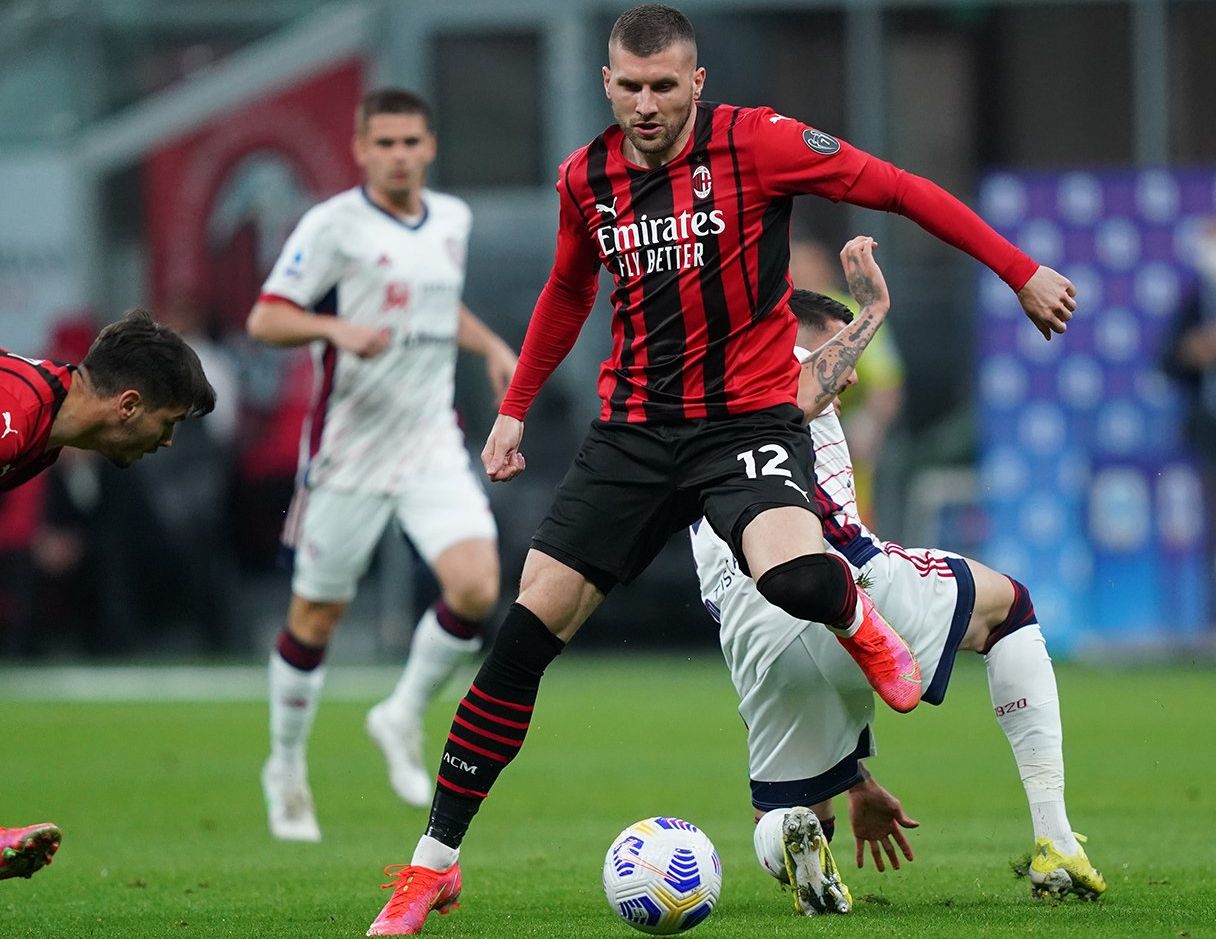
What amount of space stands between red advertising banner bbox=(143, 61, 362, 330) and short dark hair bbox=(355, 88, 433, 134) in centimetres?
827

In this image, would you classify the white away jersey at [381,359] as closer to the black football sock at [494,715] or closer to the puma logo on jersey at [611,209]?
the puma logo on jersey at [611,209]

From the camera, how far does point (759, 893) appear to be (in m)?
6.46

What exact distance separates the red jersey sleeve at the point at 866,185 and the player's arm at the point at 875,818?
1.51 m

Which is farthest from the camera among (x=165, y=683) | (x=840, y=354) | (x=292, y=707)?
(x=165, y=683)

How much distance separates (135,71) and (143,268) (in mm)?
1643

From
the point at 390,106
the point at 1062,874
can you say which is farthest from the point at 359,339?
the point at 1062,874

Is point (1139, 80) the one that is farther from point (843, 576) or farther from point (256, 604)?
point (843, 576)

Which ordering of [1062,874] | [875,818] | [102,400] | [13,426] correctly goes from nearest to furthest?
[13,426] < [102,400] < [1062,874] < [875,818]

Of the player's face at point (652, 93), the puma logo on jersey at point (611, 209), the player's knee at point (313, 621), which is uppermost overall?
the player's face at point (652, 93)

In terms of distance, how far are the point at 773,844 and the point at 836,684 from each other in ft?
1.68

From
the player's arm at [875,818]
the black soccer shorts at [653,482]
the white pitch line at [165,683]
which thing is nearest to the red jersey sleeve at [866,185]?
the black soccer shorts at [653,482]

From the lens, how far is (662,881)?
218 inches

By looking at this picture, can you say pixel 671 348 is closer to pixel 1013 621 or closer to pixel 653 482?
pixel 653 482

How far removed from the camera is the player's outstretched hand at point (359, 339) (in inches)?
326
